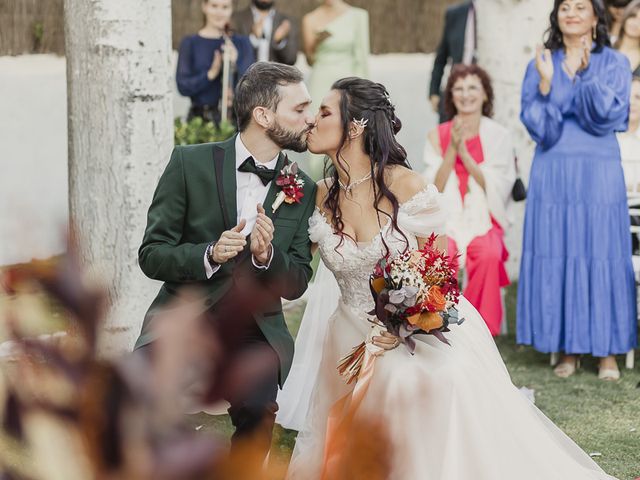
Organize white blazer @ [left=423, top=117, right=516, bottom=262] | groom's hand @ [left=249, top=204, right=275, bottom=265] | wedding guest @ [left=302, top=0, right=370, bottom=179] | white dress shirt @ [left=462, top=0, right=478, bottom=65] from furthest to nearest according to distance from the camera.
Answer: wedding guest @ [left=302, top=0, right=370, bottom=179], white dress shirt @ [left=462, top=0, right=478, bottom=65], white blazer @ [left=423, top=117, right=516, bottom=262], groom's hand @ [left=249, top=204, right=275, bottom=265]

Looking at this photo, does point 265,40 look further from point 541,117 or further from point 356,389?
point 356,389

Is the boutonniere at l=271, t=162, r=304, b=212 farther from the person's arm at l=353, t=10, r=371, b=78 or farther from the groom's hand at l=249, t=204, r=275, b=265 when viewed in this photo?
the person's arm at l=353, t=10, r=371, b=78

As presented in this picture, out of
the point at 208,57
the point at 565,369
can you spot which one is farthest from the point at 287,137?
the point at 208,57

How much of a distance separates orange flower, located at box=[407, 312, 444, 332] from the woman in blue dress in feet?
8.49

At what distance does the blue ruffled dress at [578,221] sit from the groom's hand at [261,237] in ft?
8.87

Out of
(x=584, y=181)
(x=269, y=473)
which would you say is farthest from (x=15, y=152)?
(x=269, y=473)

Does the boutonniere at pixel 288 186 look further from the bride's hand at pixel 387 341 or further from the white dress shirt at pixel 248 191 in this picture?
→ the bride's hand at pixel 387 341

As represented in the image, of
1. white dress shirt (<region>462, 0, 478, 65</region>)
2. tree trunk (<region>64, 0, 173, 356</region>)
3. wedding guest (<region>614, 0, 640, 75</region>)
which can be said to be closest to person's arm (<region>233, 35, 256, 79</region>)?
white dress shirt (<region>462, 0, 478, 65</region>)

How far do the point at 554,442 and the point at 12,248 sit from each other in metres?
3.32

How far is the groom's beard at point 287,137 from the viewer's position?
13.1 feet

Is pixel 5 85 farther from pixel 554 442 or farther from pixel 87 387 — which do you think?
pixel 87 387

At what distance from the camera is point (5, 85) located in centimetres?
785

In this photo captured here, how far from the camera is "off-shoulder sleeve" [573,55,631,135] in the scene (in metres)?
5.80

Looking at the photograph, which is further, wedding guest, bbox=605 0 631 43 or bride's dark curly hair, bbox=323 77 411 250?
wedding guest, bbox=605 0 631 43
